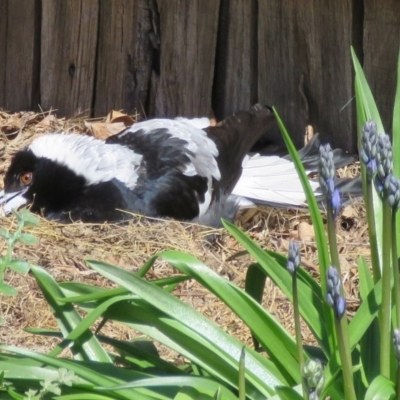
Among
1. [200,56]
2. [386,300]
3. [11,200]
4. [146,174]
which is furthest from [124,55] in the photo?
[386,300]

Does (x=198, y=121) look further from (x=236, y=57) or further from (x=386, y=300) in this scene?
(x=386, y=300)

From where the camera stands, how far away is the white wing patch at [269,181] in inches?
169

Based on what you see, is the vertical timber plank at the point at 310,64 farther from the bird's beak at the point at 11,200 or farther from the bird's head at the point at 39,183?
the bird's beak at the point at 11,200

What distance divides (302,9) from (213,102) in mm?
734

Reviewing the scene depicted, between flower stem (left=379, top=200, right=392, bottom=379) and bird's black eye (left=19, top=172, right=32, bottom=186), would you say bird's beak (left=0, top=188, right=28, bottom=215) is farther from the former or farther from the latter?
flower stem (left=379, top=200, right=392, bottom=379)

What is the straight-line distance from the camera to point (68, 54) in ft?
15.1

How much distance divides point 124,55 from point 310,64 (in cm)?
97

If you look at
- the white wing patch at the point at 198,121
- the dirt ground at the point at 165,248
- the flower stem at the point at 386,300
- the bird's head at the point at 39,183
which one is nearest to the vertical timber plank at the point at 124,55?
the white wing patch at the point at 198,121

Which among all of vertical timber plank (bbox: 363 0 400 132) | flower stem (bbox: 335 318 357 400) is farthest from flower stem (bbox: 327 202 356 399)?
vertical timber plank (bbox: 363 0 400 132)

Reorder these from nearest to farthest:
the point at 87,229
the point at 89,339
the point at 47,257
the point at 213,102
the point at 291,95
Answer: the point at 89,339 < the point at 47,257 < the point at 87,229 < the point at 291,95 < the point at 213,102

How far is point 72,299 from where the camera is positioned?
189 cm

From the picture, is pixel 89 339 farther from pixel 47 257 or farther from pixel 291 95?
pixel 291 95

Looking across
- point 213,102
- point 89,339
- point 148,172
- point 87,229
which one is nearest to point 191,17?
point 213,102

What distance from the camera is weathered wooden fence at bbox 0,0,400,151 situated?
392 cm
